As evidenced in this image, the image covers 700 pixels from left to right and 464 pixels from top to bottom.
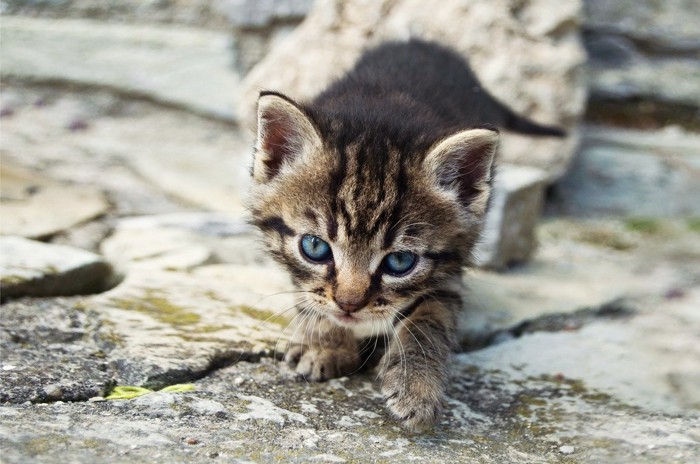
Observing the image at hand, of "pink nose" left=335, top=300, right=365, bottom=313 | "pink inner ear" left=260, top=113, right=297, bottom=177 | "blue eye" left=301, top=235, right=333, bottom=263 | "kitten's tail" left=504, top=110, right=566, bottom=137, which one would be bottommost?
"pink nose" left=335, top=300, right=365, bottom=313

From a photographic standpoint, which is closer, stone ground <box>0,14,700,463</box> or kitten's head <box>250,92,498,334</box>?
stone ground <box>0,14,700,463</box>

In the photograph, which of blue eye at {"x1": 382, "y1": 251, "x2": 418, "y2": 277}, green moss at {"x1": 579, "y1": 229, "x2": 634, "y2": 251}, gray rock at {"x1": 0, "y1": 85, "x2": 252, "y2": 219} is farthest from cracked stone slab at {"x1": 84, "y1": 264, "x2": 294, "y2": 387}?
green moss at {"x1": 579, "y1": 229, "x2": 634, "y2": 251}

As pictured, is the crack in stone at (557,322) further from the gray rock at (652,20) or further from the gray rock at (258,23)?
the gray rock at (258,23)

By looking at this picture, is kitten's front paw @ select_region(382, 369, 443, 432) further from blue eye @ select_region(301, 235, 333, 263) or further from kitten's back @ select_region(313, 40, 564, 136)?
kitten's back @ select_region(313, 40, 564, 136)

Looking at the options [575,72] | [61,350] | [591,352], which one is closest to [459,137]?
[591,352]

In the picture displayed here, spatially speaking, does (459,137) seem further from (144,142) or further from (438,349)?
(144,142)

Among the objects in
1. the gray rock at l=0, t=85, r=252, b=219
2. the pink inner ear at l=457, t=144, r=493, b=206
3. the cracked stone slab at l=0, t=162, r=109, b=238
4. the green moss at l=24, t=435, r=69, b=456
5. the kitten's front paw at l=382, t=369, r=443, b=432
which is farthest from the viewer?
the gray rock at l=0, t=85, r=252, b=219
